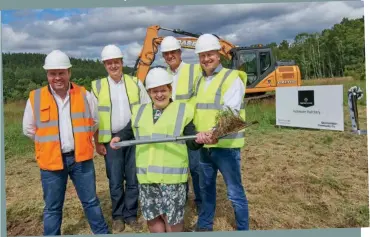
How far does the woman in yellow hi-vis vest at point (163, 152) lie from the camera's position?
137 inches

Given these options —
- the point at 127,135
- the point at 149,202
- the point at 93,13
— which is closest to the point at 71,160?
the point at 127,135

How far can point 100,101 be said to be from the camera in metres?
4.30

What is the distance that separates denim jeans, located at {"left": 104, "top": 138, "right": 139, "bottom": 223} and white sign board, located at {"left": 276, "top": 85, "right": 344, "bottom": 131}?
9.83 ft

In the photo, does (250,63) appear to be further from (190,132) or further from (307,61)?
(190,132)

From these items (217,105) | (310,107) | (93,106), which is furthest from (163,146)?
(310,107)

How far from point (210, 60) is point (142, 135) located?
3.19 ft

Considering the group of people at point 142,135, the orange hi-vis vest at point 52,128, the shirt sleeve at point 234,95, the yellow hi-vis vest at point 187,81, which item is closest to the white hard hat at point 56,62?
the group of people at point 142,135

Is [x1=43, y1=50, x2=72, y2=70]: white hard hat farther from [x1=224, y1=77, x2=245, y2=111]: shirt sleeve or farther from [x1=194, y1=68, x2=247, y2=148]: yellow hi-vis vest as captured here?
[x1=224, y1=77, x2=245, y2=111]: shirt sleeve

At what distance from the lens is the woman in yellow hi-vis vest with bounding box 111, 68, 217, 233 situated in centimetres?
347

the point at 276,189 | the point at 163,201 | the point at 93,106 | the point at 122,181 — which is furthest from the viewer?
the point at 276,189

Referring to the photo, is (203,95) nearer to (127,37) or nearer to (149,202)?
(149,202)

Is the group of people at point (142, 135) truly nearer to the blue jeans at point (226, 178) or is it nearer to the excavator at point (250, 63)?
the blue jeans at point (226, 178)

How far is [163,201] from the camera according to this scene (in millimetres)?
3514

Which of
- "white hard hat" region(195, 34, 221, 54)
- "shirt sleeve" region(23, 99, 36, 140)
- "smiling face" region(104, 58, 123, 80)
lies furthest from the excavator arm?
"shirt sleeve" region(23, 99, 36, 140)
